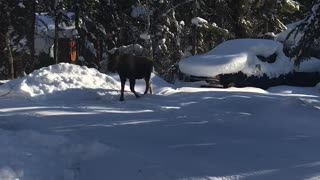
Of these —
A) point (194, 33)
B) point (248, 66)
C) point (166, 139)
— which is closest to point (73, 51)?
point (194, 33)

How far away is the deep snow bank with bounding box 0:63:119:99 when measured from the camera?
11.8 metres

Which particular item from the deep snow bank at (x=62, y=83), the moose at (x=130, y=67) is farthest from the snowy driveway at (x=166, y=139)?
the moose at (x=130, y=67)

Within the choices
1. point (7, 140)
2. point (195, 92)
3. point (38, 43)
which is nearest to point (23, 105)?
point (7, 140)

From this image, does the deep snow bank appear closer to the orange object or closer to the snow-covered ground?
the snow-covered ground

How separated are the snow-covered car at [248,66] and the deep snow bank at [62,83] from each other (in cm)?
247

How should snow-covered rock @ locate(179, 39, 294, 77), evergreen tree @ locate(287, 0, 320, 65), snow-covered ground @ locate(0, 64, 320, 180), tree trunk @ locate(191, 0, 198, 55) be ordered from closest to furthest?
snow-covered ground @ locate(0, 64, 320, 180) → evergreen tree @ locate(287, 0, 320, 65) → snow-covered rock @ locate(179, 39, 294, 77) → tree trunk @ locate(191, 0, 198, 55)

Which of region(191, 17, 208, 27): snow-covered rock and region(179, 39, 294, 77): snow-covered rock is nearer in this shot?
region(179, 39, 294, 77): snow-covered rock

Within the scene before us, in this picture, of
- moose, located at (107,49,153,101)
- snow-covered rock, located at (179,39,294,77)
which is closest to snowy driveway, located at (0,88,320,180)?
moose, located at (107,49,153,101)

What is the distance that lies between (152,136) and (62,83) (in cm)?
495

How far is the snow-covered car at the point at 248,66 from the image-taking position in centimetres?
1441

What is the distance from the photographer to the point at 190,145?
287 inches

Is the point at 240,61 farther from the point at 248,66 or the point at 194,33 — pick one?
the point at 194,33

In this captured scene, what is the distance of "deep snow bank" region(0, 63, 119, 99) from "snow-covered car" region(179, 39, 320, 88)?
8.10 ft

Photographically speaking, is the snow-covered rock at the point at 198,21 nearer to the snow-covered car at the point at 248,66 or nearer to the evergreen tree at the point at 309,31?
the snow-covered car at the point at 248,66
